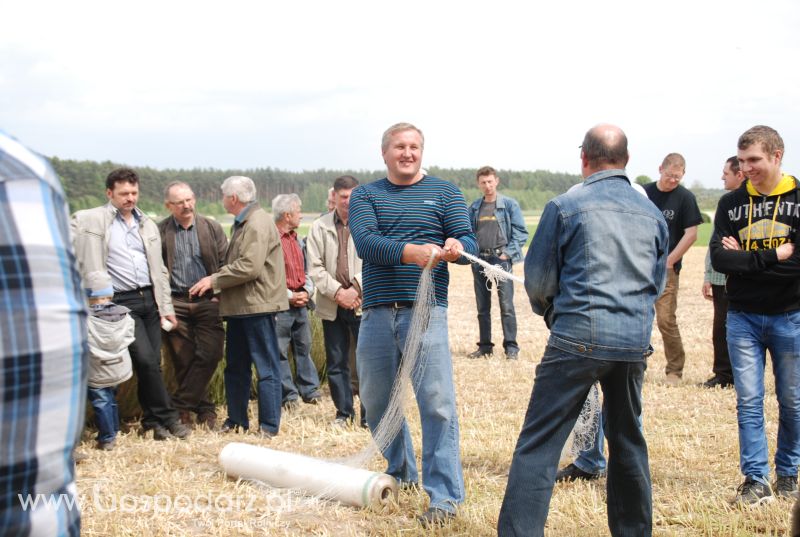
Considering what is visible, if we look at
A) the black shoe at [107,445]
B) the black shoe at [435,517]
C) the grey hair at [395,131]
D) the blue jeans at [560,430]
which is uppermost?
the grey hair at [395,131]

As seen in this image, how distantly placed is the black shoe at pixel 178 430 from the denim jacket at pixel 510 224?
16.4 ft

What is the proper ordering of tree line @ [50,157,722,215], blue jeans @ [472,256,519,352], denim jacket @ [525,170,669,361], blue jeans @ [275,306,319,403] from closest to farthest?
denim jacket @ [525,170,669,361] < blue jeans @ [275,306,319,403] < blue jeans @ [472,256,519,352] < tree line @ [50,157,722,215]

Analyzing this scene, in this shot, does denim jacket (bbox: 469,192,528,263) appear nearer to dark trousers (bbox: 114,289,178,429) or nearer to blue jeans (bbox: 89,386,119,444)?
dark trousers (bbox: 114,289,178,429)

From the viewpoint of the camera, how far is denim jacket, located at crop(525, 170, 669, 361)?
3.53 m

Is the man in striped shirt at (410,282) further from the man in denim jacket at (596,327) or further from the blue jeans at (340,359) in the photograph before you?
the blue jeans at (340,359)

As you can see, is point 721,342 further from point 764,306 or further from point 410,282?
point 410,282

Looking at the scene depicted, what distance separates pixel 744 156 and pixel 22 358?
4.16m

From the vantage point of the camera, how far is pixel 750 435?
15.1ft

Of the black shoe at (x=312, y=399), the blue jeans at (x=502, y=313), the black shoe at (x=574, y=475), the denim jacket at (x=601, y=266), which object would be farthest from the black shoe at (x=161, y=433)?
the blue jeans at (x=502, y=313)

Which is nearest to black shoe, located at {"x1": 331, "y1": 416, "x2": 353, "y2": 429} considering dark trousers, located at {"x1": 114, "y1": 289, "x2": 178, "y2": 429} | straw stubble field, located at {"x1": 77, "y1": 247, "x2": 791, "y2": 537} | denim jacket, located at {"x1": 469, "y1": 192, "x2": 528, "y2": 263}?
straw stubble field, located at {"x1": 77, "y1": 247, "x2": 791, "y2": 537}

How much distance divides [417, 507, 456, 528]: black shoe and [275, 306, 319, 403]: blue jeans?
3647 millimetres

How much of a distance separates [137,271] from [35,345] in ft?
17.6

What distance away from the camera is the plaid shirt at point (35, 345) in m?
1.39

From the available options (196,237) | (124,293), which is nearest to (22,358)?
(124,293)
